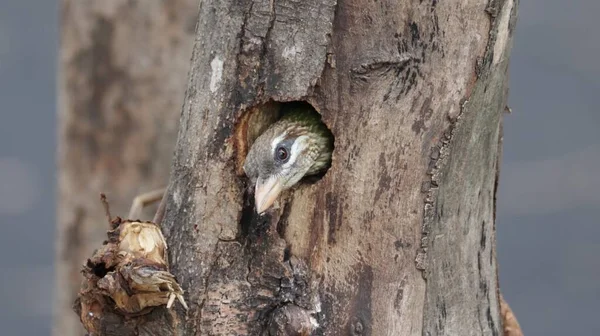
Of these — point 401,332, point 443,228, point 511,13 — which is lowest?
point 401,332

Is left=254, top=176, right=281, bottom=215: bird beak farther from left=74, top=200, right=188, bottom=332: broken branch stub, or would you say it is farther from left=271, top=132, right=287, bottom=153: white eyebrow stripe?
left=74, top=200, right=188, bottom=332: broken branch stub

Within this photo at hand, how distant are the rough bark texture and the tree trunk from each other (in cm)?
349

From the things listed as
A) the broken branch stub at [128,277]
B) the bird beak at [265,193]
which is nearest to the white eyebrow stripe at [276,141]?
the bird beak at [265,193]

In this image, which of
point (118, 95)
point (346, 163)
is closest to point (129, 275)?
point (346, 163)

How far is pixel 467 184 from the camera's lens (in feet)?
15.5

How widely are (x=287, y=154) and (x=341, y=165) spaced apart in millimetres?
356

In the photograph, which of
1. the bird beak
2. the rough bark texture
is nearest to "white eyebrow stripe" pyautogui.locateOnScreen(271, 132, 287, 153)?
the bird beak

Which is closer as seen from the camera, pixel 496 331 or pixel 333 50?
pixel 333 50

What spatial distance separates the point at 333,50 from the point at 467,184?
795mm

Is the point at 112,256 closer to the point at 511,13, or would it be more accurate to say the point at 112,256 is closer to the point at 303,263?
the point at 303,263

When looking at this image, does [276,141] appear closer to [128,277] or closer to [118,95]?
[128,277]

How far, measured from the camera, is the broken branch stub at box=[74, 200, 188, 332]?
4.44 meters

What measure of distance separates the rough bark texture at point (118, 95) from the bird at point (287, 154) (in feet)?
10.2

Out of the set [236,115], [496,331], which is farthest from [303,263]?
[496,331]
